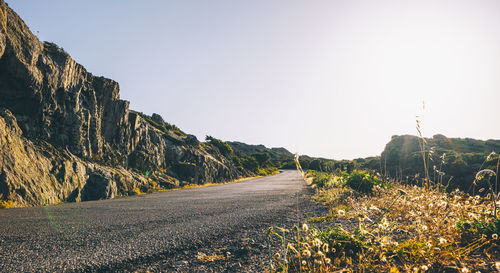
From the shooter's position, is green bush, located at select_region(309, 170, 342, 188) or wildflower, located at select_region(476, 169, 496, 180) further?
green bush, located at select_region(309, 170, 342, 188)

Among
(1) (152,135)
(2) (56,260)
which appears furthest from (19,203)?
(1) (152,135)

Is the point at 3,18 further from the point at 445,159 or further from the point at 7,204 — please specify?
the point at 445,159

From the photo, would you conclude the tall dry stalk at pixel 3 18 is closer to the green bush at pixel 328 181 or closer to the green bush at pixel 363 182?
the green bush at pixel 328 181

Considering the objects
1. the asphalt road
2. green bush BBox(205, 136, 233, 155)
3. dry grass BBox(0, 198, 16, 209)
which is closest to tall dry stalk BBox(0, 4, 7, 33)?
dry grass BBox(0, 198, 16, 209)

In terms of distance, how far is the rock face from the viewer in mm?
8320

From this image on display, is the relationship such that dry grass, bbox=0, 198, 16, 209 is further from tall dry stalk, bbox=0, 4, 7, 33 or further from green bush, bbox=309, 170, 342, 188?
green bush, bbox=309, 170, 342, 188

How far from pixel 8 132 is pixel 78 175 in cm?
282

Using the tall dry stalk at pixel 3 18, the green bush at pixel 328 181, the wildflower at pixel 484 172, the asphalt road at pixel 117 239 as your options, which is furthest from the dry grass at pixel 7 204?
the green bush at pixel 328 181

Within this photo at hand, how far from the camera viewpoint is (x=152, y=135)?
A: 19844 millimetres

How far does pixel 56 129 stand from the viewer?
10898mm

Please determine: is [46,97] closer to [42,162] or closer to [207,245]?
[42,162]

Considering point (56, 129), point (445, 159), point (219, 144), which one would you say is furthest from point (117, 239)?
point (219, 144)

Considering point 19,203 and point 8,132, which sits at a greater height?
point 8,132

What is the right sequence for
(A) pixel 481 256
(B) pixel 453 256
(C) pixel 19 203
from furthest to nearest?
1. (C) pixel 19 203
2. (A) pixel 481 256
3. (B) pixel 453 256
